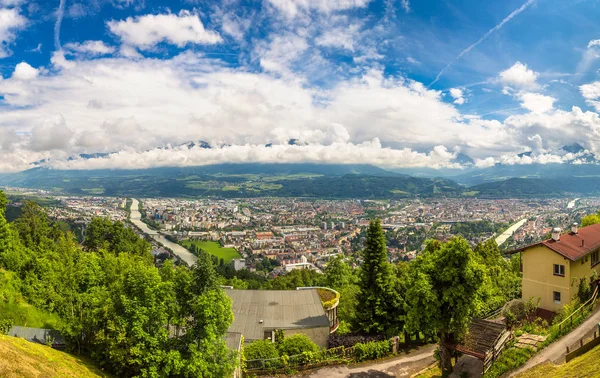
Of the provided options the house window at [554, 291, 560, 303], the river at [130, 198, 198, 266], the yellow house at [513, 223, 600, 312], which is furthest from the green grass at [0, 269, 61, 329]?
the river at [130, 198, 198, 266]

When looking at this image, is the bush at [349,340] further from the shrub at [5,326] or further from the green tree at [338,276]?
the green tree at [338,276]

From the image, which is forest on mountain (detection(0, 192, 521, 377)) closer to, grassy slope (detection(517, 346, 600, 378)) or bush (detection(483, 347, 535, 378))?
bush (detection(483, 347, 535, 378))

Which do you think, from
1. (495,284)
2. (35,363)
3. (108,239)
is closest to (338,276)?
(495,284)

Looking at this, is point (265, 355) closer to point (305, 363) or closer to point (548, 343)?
point (305, 363)

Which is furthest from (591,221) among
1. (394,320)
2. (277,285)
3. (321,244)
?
(321,244)

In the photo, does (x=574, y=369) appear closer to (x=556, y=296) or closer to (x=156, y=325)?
(x=556, y=296)
